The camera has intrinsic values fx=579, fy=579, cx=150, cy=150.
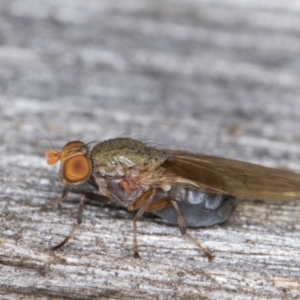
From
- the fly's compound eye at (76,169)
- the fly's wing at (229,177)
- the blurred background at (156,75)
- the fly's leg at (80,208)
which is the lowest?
the fly's leg at (80,208)

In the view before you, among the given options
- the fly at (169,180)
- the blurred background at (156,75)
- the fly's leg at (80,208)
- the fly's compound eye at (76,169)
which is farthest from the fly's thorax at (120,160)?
the blurred background at (156,75)

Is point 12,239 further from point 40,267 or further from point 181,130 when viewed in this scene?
point 181,130

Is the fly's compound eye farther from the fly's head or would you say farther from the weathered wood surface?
the weathered wood surface

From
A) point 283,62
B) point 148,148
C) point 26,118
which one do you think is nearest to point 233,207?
point 148,148

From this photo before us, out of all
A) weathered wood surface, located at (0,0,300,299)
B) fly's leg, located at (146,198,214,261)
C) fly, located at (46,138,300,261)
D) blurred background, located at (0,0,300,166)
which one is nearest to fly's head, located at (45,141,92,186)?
fly, located at (46,138,300,261)

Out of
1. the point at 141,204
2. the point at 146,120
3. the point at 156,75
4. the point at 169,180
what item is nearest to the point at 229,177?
the point at 169,180

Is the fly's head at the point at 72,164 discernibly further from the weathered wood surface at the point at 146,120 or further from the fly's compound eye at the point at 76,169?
the weathered wood surface at the point at 146,120

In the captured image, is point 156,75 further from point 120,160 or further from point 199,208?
point 199,208

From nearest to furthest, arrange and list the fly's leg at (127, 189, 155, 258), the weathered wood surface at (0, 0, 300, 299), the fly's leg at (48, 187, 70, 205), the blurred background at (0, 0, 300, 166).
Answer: the weathered wood surface at (0, 0, 300, 299) → the fly's leg at (127, 189, 155, 258) → the fly's leg at (48, 187, 70, 205) → the blurred background at (0, 0, 300, 166)
